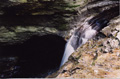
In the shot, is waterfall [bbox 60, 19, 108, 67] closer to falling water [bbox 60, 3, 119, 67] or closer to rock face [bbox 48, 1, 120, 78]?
falling water [bbox 60, 3, 119, 67]

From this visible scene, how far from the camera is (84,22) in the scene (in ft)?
21.3

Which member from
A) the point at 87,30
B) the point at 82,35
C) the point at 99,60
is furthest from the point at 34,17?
the point at 99,60

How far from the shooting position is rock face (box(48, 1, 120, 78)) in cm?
344

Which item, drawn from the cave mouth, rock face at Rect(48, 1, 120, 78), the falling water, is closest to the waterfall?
the falling water

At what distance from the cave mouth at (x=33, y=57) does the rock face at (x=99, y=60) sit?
228cm

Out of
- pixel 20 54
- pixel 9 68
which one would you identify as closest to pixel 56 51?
pixel 20 54

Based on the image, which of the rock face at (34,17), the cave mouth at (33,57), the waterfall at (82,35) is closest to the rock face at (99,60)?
the waterfall at (82,35)

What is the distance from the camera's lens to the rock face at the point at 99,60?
3.44m

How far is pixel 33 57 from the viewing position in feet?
24.7

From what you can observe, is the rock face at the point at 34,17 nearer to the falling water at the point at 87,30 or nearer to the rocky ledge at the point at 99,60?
the falling water at the point at 87,30

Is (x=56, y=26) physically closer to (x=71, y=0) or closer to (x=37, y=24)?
(x=37, y=24)

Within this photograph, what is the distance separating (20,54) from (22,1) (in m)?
3.14

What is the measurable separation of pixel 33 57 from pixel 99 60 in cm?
457

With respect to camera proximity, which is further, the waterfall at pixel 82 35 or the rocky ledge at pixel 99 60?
the waterfall at pixel 82 35
